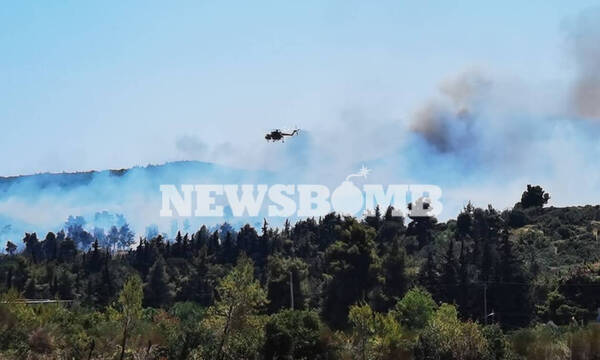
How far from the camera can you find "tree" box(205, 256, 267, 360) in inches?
1709

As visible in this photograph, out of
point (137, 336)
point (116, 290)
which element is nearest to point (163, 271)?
point (116, 290)

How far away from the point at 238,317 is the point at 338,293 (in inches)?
1530

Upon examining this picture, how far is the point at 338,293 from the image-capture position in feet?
268

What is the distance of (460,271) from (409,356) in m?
48.1

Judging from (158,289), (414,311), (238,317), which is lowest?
(414,311)

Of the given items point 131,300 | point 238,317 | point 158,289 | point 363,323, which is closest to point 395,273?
point 158,289

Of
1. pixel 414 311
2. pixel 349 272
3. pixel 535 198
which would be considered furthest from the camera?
pixel 535 198

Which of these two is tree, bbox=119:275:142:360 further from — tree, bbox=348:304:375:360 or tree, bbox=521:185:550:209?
tree, bbox=521:185:550:209

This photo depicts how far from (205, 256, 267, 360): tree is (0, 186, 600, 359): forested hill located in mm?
83

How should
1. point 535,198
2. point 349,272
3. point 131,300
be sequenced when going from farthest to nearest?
point 535,198 < point 349,272 < point 131,300

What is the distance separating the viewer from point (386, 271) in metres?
Result: 86.5

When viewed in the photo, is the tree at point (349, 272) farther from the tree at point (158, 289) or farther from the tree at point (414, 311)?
the tree at point (158, 289)

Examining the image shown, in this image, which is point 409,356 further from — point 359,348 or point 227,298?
point 227,298

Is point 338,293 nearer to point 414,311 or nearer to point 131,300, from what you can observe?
point 414,311
